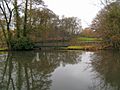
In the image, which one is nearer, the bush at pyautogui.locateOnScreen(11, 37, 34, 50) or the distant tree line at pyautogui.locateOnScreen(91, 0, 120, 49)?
the distant tree line at pyautogui.locateOnScreen(91, 0, 120, 49)

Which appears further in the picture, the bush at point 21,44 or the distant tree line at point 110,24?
the bush at point 21,44

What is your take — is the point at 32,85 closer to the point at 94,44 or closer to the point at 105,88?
the point at 105,88

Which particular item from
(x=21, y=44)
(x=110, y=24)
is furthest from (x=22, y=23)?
(x=110, y=24)

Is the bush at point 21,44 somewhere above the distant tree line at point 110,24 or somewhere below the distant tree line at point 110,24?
below

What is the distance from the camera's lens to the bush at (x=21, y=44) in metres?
27.8

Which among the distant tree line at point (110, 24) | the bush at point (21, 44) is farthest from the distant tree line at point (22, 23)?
the distant tree line at point (110, 24)

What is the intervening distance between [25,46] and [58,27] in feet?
60.0

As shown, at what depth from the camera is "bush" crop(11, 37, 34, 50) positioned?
2780 centimetres

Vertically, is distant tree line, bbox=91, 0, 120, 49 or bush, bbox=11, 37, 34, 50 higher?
distant tree line, bbox=91, 0, 120, 49

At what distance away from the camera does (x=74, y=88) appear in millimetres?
6551

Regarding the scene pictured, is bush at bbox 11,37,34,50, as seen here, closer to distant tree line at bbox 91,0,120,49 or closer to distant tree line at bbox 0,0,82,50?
distant tree line at bbox 0,0,82,50

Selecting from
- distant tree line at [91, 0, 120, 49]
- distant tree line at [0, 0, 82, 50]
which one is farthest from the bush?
distant tree line at [91, 0, 120, 49]

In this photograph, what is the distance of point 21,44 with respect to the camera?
91.3ft

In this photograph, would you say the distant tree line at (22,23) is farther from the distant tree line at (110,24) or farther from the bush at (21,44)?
the distant tree line at (110,24)
